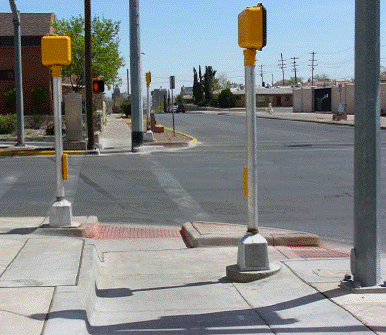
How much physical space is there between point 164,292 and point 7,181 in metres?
9.90

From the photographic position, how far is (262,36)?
7270mm

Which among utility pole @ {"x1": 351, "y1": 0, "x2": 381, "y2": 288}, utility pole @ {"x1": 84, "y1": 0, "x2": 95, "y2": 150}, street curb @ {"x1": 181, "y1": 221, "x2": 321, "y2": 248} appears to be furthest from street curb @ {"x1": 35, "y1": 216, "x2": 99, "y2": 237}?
utility pole @ {"x1": 84, "y1": 0, "x2": 95, "y2": 150}

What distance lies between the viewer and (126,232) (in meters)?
10.7

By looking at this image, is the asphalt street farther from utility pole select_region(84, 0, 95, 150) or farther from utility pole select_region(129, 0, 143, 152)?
utility pole select_region(84, 0, 95, 150)

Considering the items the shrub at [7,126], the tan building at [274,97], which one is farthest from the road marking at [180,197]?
the tan building at [274,97]

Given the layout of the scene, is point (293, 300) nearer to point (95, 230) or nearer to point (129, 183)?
point (95, 230)

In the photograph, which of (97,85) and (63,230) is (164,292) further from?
(97,85)

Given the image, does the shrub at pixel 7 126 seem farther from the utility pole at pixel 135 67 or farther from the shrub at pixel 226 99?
the shrub at pixel 226 99

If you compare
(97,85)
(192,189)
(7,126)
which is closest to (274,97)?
(7,126)

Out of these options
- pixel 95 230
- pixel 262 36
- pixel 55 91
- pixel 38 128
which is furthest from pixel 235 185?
pixel 38 128

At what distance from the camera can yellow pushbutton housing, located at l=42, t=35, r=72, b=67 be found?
30.6 feet

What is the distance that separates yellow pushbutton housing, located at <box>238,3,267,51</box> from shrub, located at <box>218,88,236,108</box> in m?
103

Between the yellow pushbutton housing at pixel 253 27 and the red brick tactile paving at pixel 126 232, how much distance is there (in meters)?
3.93

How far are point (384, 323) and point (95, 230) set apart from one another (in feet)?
17.7
